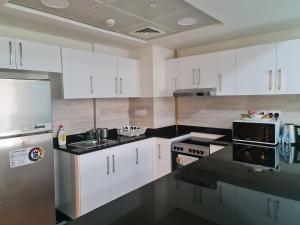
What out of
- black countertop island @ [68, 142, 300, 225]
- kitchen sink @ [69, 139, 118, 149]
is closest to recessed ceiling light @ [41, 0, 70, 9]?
kitchen sink @ [69, 139, 118, 149]

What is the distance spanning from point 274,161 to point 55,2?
223 centimetres

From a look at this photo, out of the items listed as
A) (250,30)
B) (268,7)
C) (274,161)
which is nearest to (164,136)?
(274,161)

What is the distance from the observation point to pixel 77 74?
2.41m

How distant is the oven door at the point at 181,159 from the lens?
8.69ft

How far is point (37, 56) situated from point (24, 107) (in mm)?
582

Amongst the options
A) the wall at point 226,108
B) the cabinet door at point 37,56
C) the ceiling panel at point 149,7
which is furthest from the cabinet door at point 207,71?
the cabinet door at point 37,56

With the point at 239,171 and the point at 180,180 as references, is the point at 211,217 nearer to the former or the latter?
the point at 180,180

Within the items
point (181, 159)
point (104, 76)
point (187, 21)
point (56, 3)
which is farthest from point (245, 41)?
point (56, 3)

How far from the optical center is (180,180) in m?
1.36

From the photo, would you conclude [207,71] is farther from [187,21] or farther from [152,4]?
[152,4]

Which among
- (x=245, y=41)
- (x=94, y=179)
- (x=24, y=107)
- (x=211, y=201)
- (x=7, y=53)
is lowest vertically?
(x=94, y=179)

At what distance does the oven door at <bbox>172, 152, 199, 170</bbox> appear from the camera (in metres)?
2.65

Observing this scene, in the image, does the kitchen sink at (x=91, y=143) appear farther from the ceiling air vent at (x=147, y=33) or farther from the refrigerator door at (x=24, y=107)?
the ceiling air vent at (x=147, y=33)

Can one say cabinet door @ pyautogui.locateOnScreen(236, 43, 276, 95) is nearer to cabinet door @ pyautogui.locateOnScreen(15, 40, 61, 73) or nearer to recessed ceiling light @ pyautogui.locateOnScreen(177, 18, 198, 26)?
recessed ceiling light @ pyautogui.locateOnScreen(177, 18, 198, 26)
